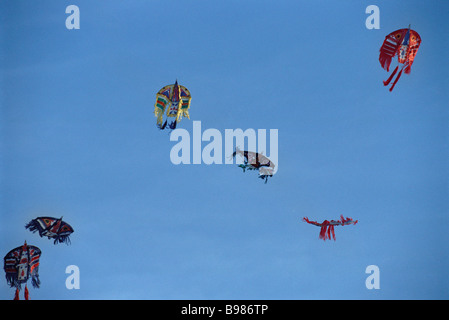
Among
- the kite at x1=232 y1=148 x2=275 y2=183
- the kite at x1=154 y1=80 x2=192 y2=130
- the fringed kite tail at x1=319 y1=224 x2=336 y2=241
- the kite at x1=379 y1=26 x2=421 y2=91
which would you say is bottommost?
the fringed kite tail at x1=319 y1=224 x2=336 y2=241

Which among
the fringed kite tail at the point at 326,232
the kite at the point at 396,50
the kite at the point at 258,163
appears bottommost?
the fringed kite tail at the point at 326,232

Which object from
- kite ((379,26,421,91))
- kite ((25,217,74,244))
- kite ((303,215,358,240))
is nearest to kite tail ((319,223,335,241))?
kite ((303,215,358,240))

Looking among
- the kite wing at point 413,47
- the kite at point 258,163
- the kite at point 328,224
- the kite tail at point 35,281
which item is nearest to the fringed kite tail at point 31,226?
the kite tail at point 35,281

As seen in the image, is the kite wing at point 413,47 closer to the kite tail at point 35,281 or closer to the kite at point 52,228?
the kite at point 52,228

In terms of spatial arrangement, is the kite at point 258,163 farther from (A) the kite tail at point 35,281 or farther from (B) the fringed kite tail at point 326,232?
(A) the kite tail at point 35,281

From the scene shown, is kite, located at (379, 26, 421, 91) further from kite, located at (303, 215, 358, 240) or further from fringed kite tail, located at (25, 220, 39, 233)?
fringed kite tail, located at (25, 220, 39, 233)

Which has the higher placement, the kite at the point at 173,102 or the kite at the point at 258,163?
the kite at the point at 173,102

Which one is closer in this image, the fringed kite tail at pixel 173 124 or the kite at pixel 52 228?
the kite at pixel 52 228
